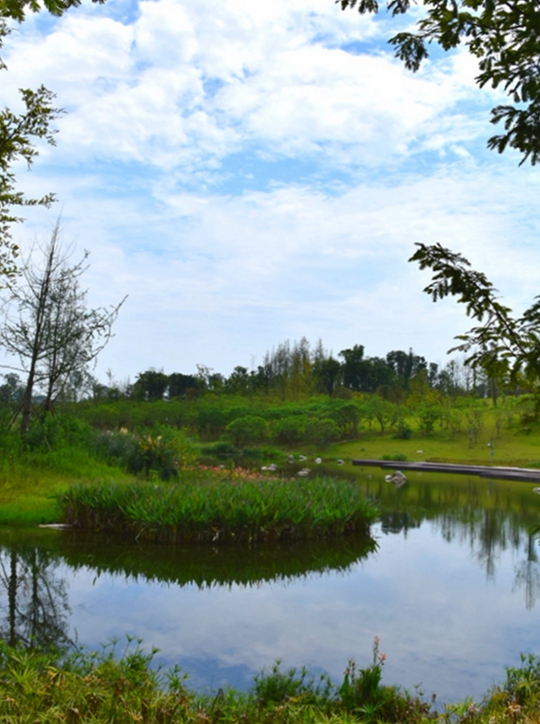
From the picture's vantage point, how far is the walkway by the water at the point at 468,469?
1902 centimetres

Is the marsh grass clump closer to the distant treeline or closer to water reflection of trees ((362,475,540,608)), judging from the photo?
water reflection of trees ((362,475,540,608))

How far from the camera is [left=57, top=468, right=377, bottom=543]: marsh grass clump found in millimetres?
8500

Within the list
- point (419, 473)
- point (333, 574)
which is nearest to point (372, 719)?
point (333, 574)

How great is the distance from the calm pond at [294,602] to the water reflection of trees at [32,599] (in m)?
0.02

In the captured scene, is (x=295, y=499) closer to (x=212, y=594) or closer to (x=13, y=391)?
(x=212, y=594)

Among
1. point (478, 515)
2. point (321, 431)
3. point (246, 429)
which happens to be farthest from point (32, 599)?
point (246, 429)

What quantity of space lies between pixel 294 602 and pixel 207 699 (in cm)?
243

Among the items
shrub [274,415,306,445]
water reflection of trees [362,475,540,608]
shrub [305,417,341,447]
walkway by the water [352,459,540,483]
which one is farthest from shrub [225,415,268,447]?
water reflection of trees [362,475,540,608]

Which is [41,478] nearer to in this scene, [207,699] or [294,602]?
[294,602]

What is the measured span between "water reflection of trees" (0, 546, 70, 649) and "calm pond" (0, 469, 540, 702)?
16 millimetres

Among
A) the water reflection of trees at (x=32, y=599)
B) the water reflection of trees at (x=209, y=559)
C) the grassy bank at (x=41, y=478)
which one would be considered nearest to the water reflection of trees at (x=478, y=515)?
the water reflection of trees at (x=209, y=559)

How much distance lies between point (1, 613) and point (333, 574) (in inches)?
136

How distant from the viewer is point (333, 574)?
729cm

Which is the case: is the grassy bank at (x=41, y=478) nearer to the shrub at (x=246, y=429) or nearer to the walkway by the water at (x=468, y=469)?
the walkway by the water at (x=468, y=469)
